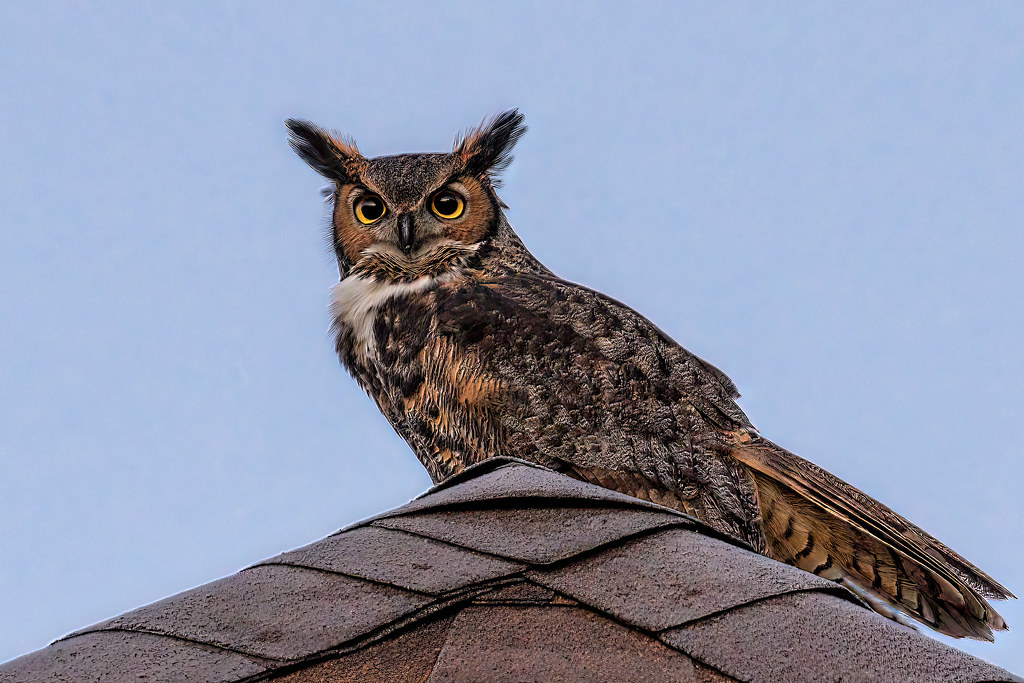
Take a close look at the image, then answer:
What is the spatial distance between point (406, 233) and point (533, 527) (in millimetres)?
3041

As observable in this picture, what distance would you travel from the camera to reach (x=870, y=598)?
3.38 meters

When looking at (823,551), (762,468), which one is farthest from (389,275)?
(823,551)

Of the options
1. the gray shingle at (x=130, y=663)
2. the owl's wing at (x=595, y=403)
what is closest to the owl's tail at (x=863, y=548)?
the owl's wing at (x=595, y=403)

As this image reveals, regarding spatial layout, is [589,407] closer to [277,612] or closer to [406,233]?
[406,233]

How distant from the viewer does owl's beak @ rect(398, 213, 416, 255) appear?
15.6 feet

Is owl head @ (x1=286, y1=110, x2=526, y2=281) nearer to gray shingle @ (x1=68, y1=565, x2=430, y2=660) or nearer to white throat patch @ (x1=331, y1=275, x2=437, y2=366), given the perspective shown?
white throat patch @ (x1=331, y1=275, x2=437, y2=366)

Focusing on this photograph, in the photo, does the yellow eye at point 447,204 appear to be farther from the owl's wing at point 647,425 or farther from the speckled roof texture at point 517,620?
the speckled roof texture at point 517,620

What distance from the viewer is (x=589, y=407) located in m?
4.03

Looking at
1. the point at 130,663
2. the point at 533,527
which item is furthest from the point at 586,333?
the point at 130,663

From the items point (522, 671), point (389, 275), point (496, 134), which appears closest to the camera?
point (522, 671)

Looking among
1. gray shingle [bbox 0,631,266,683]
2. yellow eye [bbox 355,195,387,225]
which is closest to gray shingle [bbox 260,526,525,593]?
gray shingle [bbox 0,631,266,683]

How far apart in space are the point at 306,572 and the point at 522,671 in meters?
0.51

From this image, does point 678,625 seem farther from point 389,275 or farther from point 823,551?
point 389,275

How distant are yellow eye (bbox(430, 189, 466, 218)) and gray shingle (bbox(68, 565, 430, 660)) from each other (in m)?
3.31
